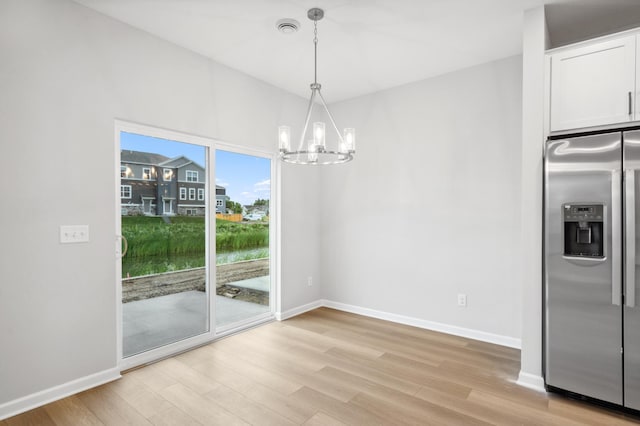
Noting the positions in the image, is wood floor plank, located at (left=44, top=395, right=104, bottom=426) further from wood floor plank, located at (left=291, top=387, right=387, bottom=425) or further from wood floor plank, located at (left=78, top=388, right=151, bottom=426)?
wood floor plank, located at (left=291, top=387, right=387, bottom=425)

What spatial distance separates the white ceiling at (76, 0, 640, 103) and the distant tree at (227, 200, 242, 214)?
147 centimetres

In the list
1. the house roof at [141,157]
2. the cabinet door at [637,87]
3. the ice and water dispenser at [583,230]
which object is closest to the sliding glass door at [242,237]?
the house roof at [141,157]

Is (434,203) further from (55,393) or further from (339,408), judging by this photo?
(55,393)

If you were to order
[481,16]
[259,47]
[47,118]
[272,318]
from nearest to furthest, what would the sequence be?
[47,118]
[481,16]
[259,47]
[272,318]

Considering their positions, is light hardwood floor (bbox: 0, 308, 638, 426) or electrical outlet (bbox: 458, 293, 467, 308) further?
electrical outlet (bbox: 458, 293, 467, 308)

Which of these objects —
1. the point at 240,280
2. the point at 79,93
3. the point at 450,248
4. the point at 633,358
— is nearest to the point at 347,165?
the point at 450,248

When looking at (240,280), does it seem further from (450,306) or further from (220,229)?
(450,306)

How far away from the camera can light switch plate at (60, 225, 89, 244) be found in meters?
2.48

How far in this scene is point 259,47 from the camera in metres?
3.22

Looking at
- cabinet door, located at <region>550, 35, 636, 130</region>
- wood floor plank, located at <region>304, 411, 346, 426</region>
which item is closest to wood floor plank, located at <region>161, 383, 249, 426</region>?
wood floor plank, located at <region>304, 411, 346, 426</region>

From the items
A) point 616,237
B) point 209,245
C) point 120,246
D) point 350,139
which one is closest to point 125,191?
point 120,246

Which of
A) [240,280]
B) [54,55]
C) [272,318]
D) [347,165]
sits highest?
[54,55]

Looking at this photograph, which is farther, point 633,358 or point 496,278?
point 496,278

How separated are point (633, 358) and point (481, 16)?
2675 mm
